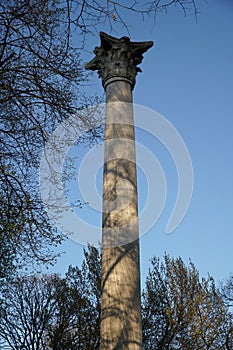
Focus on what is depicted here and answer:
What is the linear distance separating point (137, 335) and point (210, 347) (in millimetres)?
12471

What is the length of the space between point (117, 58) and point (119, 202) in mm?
3294

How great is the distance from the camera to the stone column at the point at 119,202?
4.88 meters

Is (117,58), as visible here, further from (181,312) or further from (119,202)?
(181,312)

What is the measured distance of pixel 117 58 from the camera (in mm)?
7703

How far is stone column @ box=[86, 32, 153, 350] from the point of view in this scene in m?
4.88

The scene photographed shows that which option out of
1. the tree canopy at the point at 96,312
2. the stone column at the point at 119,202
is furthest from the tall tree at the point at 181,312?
the stone column at the point at 119,202

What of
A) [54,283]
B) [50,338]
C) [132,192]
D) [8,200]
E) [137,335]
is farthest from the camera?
[54,283]

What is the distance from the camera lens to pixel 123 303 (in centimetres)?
496

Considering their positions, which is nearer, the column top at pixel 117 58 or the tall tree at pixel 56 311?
the column top at pixel 117 58

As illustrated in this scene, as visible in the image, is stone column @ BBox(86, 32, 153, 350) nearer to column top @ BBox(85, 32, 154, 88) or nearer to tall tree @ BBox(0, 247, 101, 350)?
column top @ BBox(85, 32, 154, 88)


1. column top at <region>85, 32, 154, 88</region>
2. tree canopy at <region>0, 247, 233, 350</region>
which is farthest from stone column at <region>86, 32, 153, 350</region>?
tree canopy at <region>0, 247, 233, 350</region>

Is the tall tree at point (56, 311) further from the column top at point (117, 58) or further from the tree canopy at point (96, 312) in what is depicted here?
the column top at point (117, 58)

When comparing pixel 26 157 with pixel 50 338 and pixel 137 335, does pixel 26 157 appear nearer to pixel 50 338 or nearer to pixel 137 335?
pixel 137 335

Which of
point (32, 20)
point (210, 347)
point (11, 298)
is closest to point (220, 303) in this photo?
point (210, 347)
